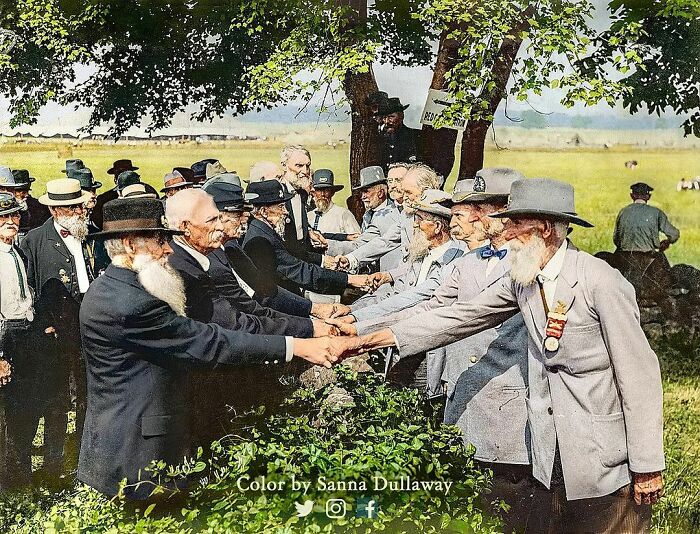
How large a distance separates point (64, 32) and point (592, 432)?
394 cm

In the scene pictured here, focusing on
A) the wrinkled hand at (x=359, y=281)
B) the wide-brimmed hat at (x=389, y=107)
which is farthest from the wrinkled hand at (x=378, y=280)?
the wide-brimmed hat at (x=389, y=107)

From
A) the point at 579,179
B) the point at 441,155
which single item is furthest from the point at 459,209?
the point at 579,179

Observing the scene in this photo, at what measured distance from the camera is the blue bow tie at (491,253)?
5090mm

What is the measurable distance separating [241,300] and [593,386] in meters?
2.23

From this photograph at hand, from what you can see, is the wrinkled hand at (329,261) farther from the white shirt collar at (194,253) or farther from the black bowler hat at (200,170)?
the black bowler hat at (200,170)

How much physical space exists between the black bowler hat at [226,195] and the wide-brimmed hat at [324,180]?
0.48 m

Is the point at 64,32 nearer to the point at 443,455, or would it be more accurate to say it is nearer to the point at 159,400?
the point at 159,400

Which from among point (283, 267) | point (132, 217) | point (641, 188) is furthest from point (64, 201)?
point (641, 188)

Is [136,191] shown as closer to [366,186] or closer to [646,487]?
[366,186]

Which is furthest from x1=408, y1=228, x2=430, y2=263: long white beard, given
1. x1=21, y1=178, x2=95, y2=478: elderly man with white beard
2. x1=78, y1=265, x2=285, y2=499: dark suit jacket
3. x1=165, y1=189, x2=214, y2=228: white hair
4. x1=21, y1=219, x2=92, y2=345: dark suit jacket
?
x1=21, y1=219, x2=92, y2=345: dark suit jacket

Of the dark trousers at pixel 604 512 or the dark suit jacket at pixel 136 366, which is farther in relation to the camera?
Result: the dark suit jacket at pixel 136 366

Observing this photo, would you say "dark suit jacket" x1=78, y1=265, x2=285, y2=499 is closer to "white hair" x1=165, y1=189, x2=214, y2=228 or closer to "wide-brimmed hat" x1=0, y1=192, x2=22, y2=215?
"white hair" x1=165, y1=189, x2=214, y2=228

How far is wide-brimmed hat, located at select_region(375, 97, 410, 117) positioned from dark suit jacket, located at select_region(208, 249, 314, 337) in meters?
1.33

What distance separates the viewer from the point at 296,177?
18.5 ft
